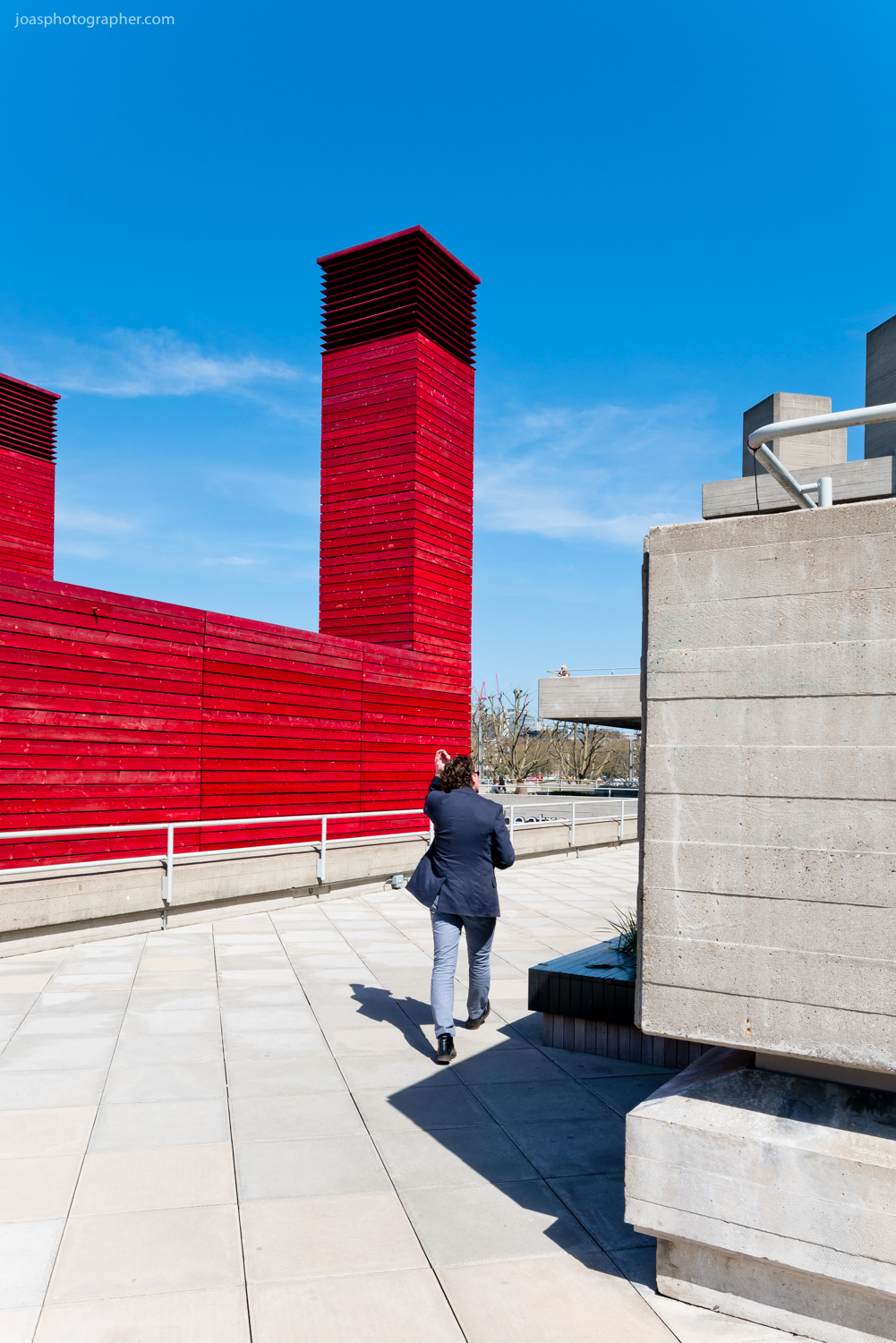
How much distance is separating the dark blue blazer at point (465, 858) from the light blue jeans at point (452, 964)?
94 mm

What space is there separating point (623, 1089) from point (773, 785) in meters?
2.69

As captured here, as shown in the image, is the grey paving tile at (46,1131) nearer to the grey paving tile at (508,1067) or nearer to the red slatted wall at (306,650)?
the grey paving tile at (508,1067)

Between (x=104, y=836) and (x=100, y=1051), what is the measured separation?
16.4 ft

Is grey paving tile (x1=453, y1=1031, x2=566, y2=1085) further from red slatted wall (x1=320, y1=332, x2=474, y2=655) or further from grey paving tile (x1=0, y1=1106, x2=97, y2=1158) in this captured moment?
red slatted wall (x1=320, y1=332, x2=474, y2=655)

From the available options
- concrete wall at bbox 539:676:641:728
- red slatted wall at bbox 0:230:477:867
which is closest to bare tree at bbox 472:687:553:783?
concrete wall at bbox 539:676:641:728

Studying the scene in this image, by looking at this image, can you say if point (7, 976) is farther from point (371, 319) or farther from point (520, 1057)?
point (371, 319)

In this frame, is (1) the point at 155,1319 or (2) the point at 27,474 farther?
(2) the point at 27,474

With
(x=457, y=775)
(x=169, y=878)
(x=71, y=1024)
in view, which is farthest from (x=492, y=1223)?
(x=169, y=878)

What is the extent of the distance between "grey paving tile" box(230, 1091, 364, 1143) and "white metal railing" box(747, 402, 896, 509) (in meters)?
3.17

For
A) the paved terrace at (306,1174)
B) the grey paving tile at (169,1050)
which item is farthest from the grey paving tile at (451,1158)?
the grey paving tile at (169,1050)

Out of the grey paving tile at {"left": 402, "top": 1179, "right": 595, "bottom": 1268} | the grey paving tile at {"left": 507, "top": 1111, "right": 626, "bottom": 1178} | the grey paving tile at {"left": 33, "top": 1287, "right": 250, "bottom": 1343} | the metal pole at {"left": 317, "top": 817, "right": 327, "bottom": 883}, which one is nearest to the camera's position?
the grey paving tile at {"left": 33, "top": 1287, "right": 250, "bottom": 1343}

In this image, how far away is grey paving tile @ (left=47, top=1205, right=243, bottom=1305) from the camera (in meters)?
2.79

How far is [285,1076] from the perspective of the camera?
15.5 feet

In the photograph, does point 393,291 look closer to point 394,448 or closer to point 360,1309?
point 394,448
